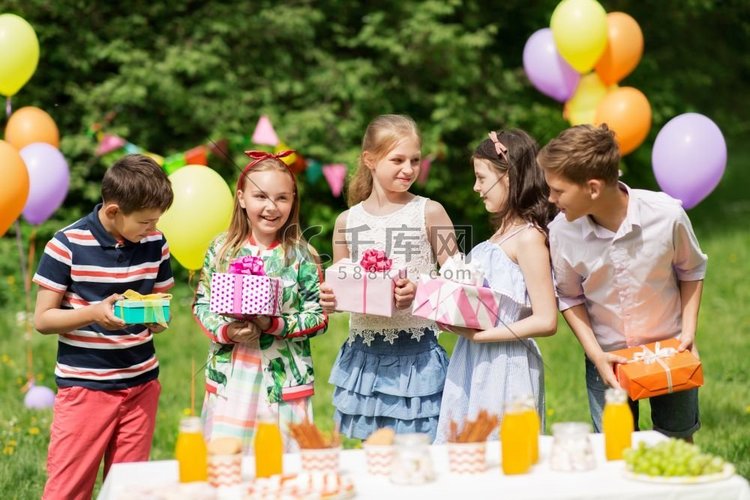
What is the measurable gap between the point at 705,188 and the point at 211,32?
611 centimetres

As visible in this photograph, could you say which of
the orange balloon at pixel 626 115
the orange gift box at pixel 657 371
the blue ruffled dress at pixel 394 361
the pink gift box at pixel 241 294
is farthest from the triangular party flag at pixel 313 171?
the orange gift box at pixel 657 371

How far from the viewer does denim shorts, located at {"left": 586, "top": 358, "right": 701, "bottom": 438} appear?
11.2ft

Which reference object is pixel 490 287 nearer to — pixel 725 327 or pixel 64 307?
pixel 64 307

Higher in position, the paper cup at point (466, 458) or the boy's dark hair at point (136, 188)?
the boy's dark hair at point (136, 188)

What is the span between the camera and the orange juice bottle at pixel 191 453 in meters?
2.46

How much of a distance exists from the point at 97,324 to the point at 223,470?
1.10 metres

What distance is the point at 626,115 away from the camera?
5715mm

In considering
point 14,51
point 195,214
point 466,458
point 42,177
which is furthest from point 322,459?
point 14,51

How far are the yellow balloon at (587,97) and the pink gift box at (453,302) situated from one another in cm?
343

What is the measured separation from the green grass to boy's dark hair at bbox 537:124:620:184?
6.08 feet

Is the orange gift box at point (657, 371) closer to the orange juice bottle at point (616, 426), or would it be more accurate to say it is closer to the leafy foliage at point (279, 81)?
the orange juice bottle at point (616, 426)

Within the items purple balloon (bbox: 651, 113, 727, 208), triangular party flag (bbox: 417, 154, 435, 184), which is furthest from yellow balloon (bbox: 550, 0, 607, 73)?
triangular party flag (bbox: 417, 154, 435, 184)

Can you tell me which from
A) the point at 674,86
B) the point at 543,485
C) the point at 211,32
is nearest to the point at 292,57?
the point at 211,32

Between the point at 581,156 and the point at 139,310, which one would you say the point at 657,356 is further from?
the point at 139,310
